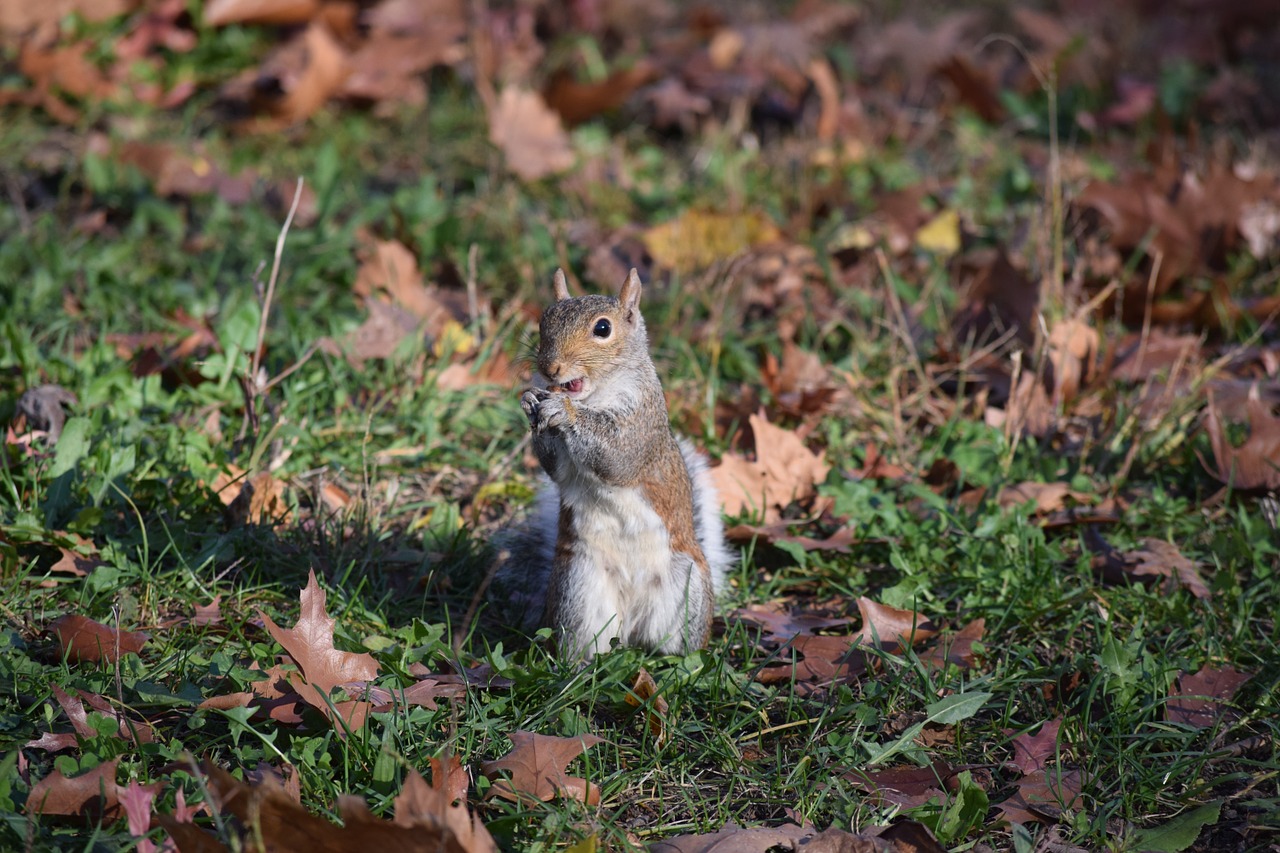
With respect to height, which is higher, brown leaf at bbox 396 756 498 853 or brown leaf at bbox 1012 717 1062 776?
brown leaf at bbox 396 756 498 853

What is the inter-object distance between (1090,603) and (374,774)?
160 cm

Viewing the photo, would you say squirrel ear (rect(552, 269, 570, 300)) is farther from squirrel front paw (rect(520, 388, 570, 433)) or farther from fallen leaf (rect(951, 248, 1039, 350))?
fallen leaf (rect(951, 248, 1039, 350))

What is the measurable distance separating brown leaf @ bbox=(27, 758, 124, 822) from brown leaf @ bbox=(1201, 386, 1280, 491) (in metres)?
2.61

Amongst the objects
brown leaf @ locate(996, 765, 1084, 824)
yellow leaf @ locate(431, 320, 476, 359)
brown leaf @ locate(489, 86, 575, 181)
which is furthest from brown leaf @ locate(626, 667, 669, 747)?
brown leaf @ locate(489, 86, 575, 181)

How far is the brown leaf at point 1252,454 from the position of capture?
314 centimetres

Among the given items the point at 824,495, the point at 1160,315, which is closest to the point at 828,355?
the point at 824,495

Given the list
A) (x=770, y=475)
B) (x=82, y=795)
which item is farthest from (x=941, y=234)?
(x=82, y=795)

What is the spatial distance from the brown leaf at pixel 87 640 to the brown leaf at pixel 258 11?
3435 mm

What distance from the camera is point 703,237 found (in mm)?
4176

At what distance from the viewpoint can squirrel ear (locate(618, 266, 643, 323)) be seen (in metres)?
2.53

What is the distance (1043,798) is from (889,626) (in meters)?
0.56

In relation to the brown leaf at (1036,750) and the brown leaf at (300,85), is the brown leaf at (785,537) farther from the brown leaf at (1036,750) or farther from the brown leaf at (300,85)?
the brown leaf at (300,85)

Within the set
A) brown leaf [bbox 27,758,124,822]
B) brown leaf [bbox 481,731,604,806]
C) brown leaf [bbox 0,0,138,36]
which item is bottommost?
brown leaf [bbox 481,731,604,806]

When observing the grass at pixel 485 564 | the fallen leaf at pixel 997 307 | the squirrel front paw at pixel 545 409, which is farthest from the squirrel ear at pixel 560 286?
the fallen leaf at pixel 997 307
